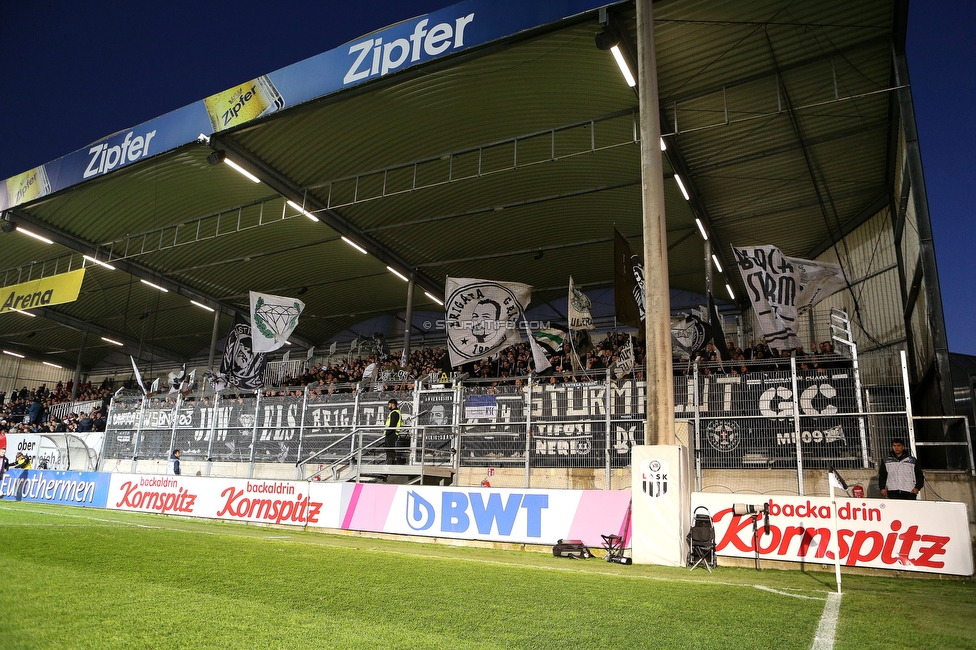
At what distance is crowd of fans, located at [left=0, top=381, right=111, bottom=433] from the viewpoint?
80.1 ft

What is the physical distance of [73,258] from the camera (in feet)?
83.1

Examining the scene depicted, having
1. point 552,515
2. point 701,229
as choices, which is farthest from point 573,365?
point 701,229

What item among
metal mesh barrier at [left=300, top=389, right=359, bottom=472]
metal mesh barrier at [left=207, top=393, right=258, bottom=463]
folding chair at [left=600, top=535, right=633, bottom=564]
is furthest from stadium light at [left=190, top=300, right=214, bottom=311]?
folding chair at [left=600, top=535, right=633, bottom=564]

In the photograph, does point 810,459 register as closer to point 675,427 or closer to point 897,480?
point 897,480

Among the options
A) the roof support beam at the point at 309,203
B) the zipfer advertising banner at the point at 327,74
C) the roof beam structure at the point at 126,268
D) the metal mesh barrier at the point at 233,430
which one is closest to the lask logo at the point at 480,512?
the metal mesh barrier at the point at 233,430

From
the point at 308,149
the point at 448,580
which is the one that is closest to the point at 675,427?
the point at 448,580

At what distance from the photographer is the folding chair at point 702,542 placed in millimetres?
8578

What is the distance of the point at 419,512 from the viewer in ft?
38.3

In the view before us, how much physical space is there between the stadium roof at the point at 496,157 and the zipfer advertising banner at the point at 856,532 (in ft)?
27.1

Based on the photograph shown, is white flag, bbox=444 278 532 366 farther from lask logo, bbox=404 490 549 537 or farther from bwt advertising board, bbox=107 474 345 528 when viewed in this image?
lask logo, bbox=404 490 549 537

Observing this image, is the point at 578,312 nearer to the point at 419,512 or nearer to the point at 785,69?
the point at 419,512

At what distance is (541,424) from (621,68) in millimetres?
7652

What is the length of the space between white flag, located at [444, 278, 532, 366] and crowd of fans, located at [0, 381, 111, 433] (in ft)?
47.0

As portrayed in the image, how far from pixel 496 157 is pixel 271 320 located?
865 cm
